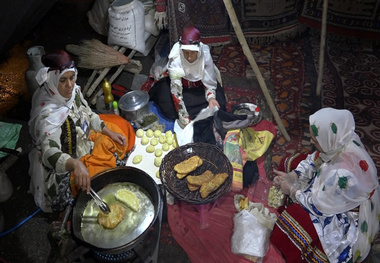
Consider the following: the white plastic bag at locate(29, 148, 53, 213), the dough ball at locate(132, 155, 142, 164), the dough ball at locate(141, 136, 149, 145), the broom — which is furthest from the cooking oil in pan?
the broom

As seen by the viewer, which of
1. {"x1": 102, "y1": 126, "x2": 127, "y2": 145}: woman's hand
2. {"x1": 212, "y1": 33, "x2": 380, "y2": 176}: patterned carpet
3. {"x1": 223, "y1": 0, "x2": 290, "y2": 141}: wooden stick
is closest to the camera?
{"x1": 223, "y1": 0, "x2": 290, "y2": 141}: wooden stick

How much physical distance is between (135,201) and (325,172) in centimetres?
159

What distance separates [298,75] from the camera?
4.94m

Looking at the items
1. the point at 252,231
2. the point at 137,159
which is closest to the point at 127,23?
the point at 137,159

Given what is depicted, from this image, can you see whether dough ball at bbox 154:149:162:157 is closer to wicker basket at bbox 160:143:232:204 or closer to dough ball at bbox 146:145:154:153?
dough ball at bbox 146:145:154:153

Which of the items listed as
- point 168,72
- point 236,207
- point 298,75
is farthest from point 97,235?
point 298,75

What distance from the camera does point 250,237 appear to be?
2.82 metres

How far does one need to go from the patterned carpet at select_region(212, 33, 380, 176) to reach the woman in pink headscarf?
926mm

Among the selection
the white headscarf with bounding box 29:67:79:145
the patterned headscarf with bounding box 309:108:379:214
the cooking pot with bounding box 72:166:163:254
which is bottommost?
the cooking pot with bounding box 72:166:163:254

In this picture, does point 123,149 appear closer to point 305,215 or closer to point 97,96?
point 97,96

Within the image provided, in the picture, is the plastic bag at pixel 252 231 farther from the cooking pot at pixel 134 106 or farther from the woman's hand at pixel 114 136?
the cooking pot at pixel 134 106

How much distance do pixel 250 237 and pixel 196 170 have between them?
827 millimetres

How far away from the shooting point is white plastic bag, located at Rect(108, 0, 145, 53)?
4680 millimetres

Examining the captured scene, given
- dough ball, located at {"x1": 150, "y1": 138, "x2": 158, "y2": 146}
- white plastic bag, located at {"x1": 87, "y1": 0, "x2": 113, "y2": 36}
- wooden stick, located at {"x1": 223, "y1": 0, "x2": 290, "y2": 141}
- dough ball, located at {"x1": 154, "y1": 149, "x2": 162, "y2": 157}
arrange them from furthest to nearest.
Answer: white plastic bag, located at {"x1": 87, "y1": 0, "x2": 113, "y2": 36}, dough ball, located at {"x1": 150, "y1": 138, "x2": 158, "y2": 146}, dough ball, located at {"x1": 154, "y1": 149, "x2": 162, "y2": 157}, wooden stick, located at {"x1": 223, "y1": 0, "x2": 290, "y2": 141}
